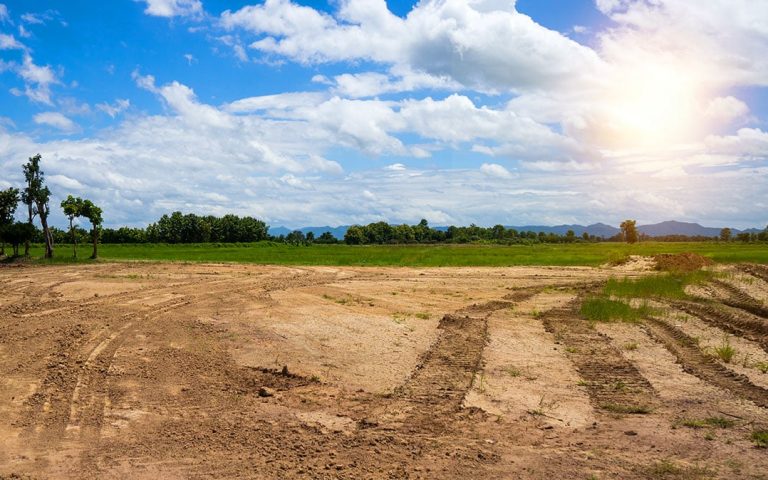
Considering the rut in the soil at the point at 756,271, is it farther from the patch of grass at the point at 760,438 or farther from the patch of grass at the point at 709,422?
the patch of grass at the point at 760,438

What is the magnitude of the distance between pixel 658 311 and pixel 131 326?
1519 centimetres

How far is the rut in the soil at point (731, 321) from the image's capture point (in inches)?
574

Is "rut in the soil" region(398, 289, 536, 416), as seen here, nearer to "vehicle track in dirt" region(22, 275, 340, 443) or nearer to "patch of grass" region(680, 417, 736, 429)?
"patch of grass" region(680, 417, 736, 429)

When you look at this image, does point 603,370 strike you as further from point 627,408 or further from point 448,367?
point 448,367

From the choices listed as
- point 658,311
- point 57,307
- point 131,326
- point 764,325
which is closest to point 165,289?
point 57,307

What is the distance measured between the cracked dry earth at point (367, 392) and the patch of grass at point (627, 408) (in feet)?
0.18

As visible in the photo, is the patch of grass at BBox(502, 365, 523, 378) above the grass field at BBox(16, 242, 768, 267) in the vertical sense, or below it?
below

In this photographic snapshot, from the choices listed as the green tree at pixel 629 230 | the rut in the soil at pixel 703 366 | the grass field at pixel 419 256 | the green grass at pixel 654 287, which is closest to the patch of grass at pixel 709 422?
the rut in the soil at pixel 703 366

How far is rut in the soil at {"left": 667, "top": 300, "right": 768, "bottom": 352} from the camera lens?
47.8 ft

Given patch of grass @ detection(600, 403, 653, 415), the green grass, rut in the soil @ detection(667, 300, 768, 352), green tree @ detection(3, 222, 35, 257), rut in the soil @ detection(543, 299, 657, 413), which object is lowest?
patch of grass @ detection(600, 403, 653, 415)

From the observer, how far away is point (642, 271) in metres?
36.2

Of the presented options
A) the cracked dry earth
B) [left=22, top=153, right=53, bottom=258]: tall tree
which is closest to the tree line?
[left=22, top=153, right=53, bottom=258]: tall tree

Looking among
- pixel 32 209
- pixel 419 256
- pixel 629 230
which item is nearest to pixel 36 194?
pixel 32 209

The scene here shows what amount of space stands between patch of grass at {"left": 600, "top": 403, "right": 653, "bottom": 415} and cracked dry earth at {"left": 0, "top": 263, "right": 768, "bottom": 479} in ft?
0.18
